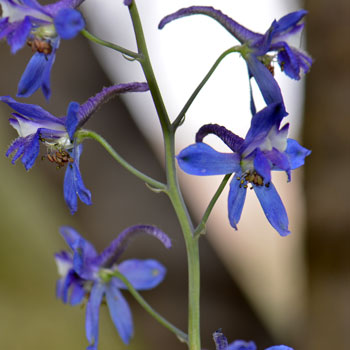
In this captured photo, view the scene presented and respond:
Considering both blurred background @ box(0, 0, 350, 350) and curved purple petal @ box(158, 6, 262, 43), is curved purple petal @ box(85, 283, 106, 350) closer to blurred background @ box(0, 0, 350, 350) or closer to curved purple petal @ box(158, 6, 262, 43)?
curved purple petal @ box(158, 6, 262, 43)

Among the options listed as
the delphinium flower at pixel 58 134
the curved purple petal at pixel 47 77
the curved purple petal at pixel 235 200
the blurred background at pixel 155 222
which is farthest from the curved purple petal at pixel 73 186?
the blurred background at pixel 155 222

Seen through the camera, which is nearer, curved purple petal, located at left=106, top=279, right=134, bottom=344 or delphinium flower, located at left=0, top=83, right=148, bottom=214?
delphinium flower, located at left=0, top=83, right=148, bottom=214

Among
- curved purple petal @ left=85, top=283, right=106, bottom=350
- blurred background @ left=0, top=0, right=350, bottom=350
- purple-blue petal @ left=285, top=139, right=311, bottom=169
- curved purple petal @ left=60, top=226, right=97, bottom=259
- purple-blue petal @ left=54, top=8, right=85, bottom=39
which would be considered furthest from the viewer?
blurred background @ left=0, top=0, right=350, bottom=350

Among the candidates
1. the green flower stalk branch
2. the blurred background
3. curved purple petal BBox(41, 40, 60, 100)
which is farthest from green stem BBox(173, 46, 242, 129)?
the blurred background

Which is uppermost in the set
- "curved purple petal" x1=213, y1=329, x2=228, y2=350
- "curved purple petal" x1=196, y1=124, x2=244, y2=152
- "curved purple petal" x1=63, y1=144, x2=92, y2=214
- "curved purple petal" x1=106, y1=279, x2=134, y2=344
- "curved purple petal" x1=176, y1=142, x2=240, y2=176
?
"curved purple petal" x1=196, y1=124, x2=244, y2=152

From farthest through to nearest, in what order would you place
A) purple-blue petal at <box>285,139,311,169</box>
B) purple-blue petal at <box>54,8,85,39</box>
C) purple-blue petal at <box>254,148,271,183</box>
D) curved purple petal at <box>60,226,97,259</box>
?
curved purple petal at <box>60,226,97,259</box> → purple-blue petal at <box>285,139,311,169</box> → purple-blue petal at <box>254,148,271,183</box> → purple-blue petal at <box>54,8,85,39</box>

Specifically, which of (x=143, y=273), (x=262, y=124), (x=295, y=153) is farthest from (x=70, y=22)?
(x=143, y=273)

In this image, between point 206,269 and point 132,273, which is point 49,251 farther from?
point 132,273

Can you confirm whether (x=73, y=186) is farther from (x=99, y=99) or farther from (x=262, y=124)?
(x=262, y=124)

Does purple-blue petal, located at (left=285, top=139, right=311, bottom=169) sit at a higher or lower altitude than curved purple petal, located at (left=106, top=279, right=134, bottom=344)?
higher
